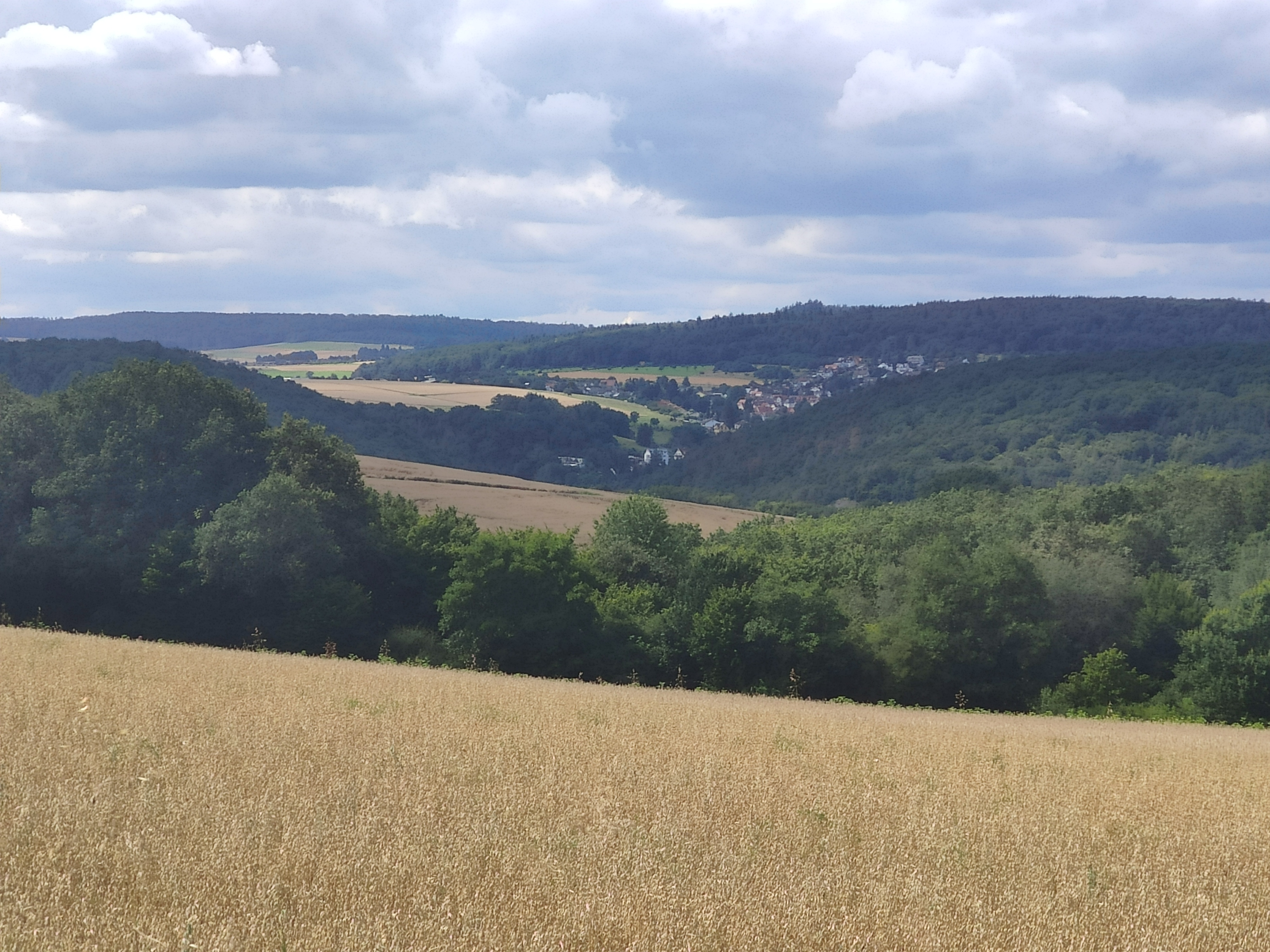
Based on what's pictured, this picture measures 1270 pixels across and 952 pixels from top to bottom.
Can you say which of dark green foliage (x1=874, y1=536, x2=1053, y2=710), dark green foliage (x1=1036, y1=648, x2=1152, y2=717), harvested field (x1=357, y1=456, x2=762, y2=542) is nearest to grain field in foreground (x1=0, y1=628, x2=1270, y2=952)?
dark green foliage (x1=874, y1=536, x2=1053, y2=710)

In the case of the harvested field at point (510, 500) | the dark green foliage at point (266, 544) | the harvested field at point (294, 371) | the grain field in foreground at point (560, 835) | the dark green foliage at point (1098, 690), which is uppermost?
the harvested field at point (294, 371)

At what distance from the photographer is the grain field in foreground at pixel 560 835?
6500mm

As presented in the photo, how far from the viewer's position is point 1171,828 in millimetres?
10086

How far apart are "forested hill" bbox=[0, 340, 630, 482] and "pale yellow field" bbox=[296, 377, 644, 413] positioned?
3.13m

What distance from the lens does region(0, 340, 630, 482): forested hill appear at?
366ft

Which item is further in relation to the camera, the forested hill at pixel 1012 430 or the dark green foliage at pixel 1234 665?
the forested hill at pixel 1012 430

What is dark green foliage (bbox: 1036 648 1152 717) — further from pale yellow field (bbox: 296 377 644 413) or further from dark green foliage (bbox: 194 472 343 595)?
pale yellow field (bbox: 296 377 644 413)

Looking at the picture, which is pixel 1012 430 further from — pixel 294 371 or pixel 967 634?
pixel 967 634

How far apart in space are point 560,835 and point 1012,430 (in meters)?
152

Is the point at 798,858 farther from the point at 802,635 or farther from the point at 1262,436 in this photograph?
the point at 1262,436

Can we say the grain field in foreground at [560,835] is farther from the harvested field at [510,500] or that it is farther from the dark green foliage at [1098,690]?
the harvested field at [510,500]

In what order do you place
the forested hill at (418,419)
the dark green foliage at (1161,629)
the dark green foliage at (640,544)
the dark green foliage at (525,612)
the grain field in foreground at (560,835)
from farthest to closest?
the forested hill at (418,419) < the dark green foliage at (640,544) < the dark green foliage at (1161,629) < the dark green foliage at (525,612) < the grain field in foreground at (560,835)

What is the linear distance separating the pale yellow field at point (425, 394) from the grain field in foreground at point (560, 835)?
5086 inches

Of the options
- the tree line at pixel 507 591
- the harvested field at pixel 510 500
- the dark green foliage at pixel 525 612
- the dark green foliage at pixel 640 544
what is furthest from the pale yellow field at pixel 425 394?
the dark green foliage at pixel 525 612
